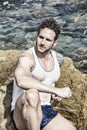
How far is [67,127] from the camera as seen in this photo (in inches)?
343

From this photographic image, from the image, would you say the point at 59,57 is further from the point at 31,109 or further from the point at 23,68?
the point at 31,109

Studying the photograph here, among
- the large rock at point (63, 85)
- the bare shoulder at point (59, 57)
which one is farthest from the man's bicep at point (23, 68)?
the large rock at point (63, 85)

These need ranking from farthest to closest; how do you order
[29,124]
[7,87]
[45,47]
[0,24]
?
1. [0,24]
2. [7,87]
3. [45,47]
4. [29,124]

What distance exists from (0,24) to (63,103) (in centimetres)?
1421

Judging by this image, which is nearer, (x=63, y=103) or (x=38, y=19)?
(x=63, y=103)

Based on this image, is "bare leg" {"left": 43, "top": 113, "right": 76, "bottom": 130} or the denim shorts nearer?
the denim shorts

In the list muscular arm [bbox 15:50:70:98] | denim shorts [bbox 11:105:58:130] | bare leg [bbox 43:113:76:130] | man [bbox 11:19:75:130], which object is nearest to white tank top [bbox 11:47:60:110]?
man [bbox 11:19:75:130]

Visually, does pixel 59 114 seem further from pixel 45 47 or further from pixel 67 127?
pixel 45 47

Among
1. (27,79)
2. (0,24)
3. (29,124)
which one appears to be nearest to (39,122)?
(29,124)

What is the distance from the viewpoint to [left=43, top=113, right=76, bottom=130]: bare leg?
8.52 m

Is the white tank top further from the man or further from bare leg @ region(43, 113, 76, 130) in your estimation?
bare leg @ region(43, 113, 76, 130)

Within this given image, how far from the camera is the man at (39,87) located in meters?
7.78

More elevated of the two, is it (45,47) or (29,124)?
(45,47)

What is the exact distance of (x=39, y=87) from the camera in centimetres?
795
